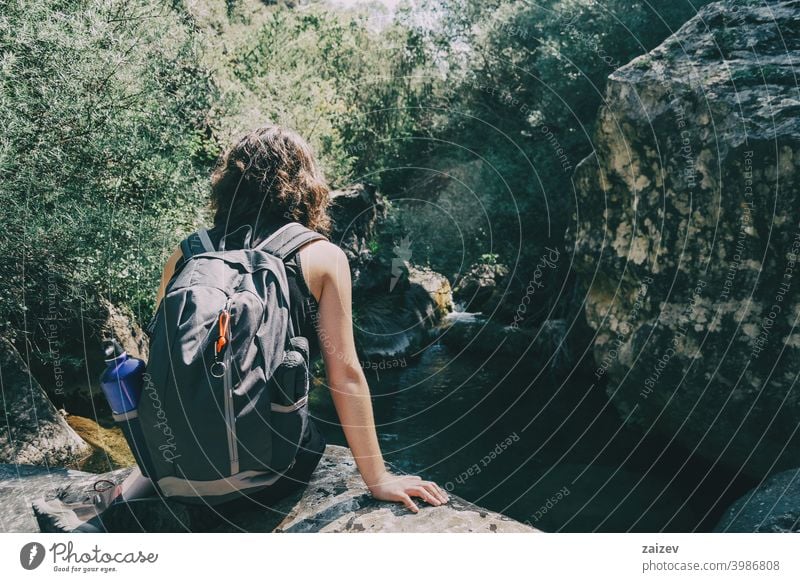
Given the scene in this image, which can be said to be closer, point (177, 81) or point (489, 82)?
point (177, 81)

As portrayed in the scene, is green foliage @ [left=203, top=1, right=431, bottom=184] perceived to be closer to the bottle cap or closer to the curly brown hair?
the curly brown hair

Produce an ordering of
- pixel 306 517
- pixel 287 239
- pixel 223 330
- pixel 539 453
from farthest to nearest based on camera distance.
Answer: pixel 539 453
pixel 306 517
pixel 287 239
pixel 223 330

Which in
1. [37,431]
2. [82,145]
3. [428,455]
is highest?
[82,145]

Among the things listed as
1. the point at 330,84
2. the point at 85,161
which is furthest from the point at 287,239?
the point at 330,84

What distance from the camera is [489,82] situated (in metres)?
16.2

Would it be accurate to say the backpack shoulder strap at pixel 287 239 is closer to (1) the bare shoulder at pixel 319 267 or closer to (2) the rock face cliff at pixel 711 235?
(1) the bare shoulder at pixel 319 267

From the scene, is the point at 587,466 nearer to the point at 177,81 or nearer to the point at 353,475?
the point at 353,475

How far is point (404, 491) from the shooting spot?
7.91ft

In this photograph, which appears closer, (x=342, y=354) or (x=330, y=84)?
(x=342, y=354)

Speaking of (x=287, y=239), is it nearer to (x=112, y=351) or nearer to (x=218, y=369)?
(x=218, y=369)

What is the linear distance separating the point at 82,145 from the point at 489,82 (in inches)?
474

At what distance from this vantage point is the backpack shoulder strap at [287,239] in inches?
89.9

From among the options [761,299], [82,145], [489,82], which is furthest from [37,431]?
[489,82]

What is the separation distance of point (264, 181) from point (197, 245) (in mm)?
361
